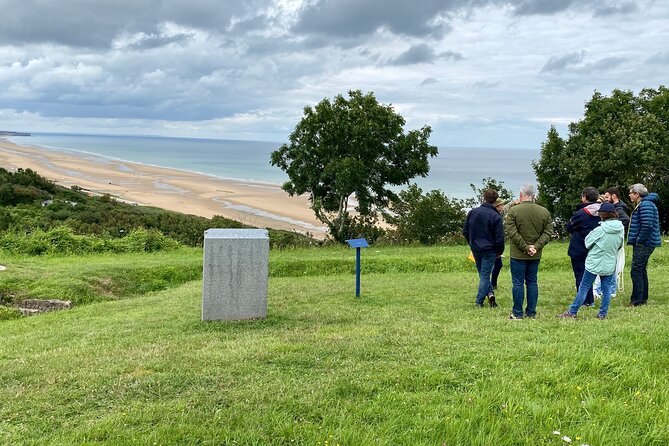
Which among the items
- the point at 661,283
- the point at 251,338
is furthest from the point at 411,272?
the point at 251,338

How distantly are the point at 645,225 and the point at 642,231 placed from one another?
0.32 ft

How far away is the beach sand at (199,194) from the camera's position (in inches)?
1652

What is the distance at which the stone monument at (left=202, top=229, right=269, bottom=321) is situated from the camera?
7762 millimetres

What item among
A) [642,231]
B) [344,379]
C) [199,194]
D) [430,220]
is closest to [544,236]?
[642,231]

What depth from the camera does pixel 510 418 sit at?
3.91 metres

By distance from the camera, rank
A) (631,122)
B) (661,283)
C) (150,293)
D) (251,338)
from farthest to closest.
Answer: (631,122), (150,293), (661,283), (251,338)

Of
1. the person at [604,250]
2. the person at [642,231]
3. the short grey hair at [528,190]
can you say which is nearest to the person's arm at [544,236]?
the short grey hair at [528,190]

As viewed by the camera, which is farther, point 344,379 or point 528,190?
point 528,190

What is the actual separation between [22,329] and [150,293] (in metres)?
4.43

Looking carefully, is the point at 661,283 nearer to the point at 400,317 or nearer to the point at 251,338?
the point at 400,317

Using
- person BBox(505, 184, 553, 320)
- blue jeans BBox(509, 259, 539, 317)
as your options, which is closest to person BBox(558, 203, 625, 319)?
blue jeans BBox(509, 259, 539, 317)

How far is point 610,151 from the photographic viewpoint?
2427 cm

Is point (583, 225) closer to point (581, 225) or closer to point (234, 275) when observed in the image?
point (581, 225)

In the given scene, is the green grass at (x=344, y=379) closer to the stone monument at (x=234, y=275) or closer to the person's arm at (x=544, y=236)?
the stone monument at (x=234, y=275)
